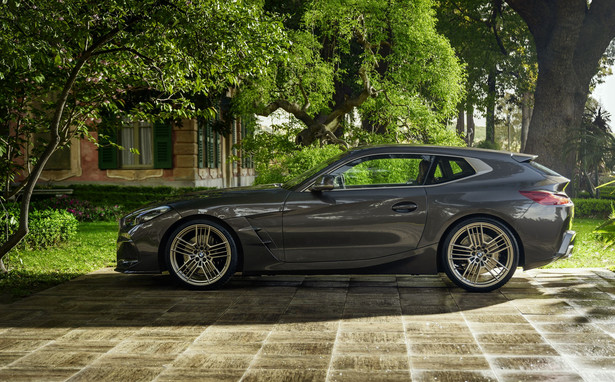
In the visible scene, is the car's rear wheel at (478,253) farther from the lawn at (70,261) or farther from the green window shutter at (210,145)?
the green window shutter at (210,145)

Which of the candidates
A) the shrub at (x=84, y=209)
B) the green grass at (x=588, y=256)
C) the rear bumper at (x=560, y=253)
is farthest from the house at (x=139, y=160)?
the rear bumper at (x=560, y=253)

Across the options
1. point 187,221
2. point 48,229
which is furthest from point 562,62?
point 187,221

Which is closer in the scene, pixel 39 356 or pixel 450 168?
pixel 39 356

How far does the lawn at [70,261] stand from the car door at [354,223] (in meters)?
2.80

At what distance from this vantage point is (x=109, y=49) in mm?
7801

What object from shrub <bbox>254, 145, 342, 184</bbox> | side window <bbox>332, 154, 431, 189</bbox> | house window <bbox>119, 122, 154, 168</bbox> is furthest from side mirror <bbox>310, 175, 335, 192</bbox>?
house window <bbox>119, 122, 154, 168</bbox>

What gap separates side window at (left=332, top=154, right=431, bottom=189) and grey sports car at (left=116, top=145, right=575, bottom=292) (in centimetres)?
1

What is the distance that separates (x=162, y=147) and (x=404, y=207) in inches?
602

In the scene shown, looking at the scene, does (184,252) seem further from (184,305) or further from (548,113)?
(548,113)

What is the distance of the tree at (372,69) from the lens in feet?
52.7

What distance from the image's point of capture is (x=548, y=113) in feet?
60.3

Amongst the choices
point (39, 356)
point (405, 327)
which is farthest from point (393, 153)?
point (39, 356)

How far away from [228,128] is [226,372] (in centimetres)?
1878

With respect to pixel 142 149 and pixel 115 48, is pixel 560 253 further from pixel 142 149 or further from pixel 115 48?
pixel 142 149
